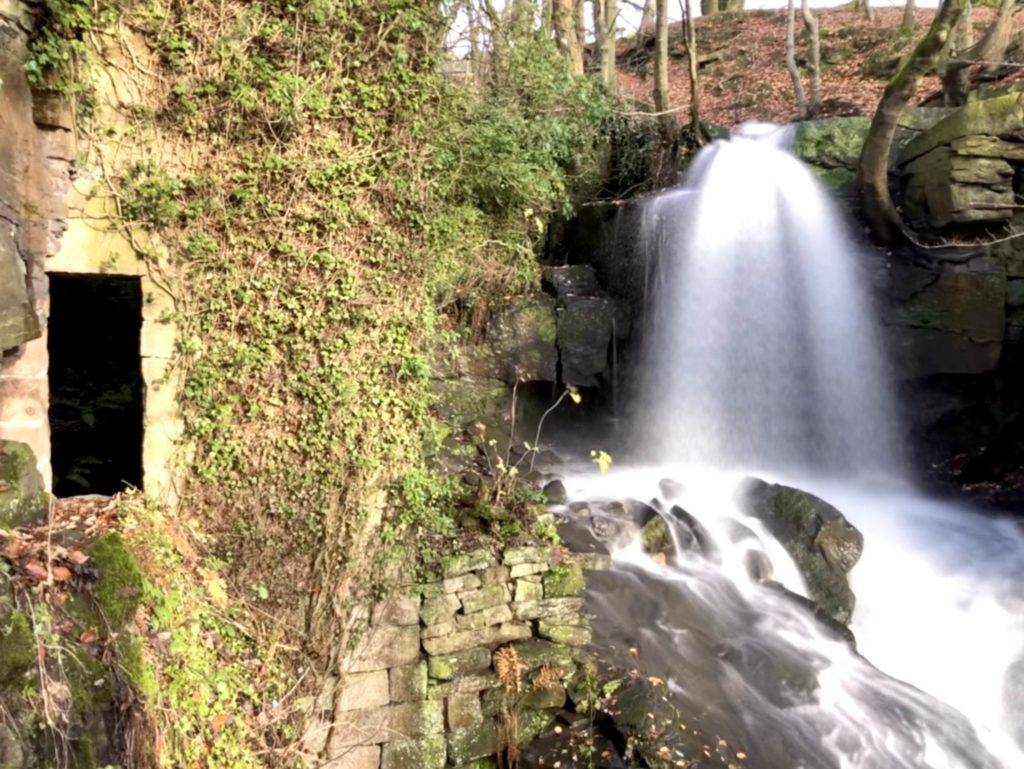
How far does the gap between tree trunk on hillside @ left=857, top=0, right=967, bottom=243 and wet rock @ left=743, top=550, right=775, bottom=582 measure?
5.39 m

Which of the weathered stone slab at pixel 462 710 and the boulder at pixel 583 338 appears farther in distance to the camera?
the boulder at pixel 583 338

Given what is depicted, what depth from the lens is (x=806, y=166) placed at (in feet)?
33.0

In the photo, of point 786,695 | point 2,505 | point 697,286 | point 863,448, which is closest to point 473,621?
point 786,695

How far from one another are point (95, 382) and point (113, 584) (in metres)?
4.47

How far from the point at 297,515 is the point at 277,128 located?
8.17 ft

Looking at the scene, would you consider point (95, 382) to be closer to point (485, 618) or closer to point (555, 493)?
point (555, 493)

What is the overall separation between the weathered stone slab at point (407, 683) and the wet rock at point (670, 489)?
3.54m

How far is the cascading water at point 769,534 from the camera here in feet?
15.7

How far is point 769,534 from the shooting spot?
652 cm

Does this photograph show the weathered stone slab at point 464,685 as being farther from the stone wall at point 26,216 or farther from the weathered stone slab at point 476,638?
the stone wall at point 26,216

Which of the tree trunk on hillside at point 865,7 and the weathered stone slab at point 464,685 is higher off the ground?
the tree trunk on hillside at point 865,7

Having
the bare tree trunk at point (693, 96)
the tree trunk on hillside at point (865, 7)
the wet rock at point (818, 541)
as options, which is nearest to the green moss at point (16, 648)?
the wet rock at point (818, 541)

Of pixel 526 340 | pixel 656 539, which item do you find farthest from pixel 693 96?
pixel 656 539

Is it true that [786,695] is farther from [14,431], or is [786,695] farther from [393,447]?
[14,431]
